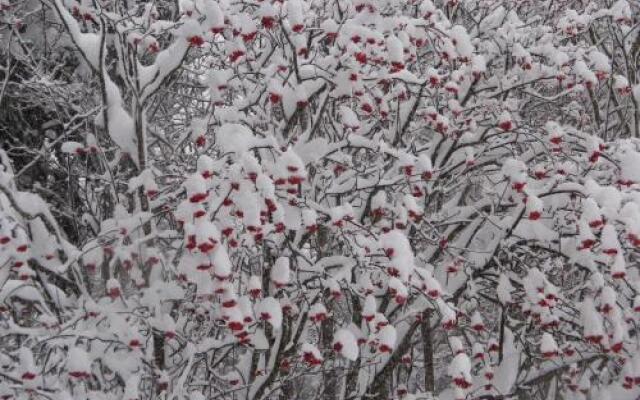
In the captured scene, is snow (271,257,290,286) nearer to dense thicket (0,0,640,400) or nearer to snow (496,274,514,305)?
dense thicket (0,0,640,400)

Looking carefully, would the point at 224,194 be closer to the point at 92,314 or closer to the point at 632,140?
the point at 92,314

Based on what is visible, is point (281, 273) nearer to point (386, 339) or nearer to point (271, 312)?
point (271, 312)

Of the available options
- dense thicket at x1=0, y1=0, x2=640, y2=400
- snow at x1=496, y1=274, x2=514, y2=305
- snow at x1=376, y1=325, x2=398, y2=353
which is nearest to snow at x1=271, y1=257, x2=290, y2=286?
dense thicket at x1=0, y1=0, x2=640, y2=400

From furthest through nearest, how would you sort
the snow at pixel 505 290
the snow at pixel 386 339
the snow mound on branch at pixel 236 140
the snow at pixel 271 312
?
1. the snow at pixel 505 290
2. the snow at pixel 386 339
3. the snow at pixel 271 312
4. the snow mound on branch at pixel 236 140

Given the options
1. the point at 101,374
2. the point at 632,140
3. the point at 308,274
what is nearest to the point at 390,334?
the point at 308,274

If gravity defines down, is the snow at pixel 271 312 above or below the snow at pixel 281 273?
below

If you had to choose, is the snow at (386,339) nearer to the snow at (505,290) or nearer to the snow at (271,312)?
the snow at (271,312)

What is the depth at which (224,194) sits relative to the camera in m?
3.04

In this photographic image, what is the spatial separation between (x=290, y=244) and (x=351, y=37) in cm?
126

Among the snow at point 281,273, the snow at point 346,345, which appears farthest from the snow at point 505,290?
the snow at point 281,273

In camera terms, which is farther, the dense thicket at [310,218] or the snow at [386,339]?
the snow at [386,339]

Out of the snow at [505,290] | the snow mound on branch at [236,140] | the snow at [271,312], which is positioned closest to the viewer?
the snow mound on branch at [236,140]

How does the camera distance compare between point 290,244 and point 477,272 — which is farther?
point 477,272

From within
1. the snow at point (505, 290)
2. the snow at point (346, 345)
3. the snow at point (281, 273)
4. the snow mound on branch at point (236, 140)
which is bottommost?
the snow at point (346, 345)
